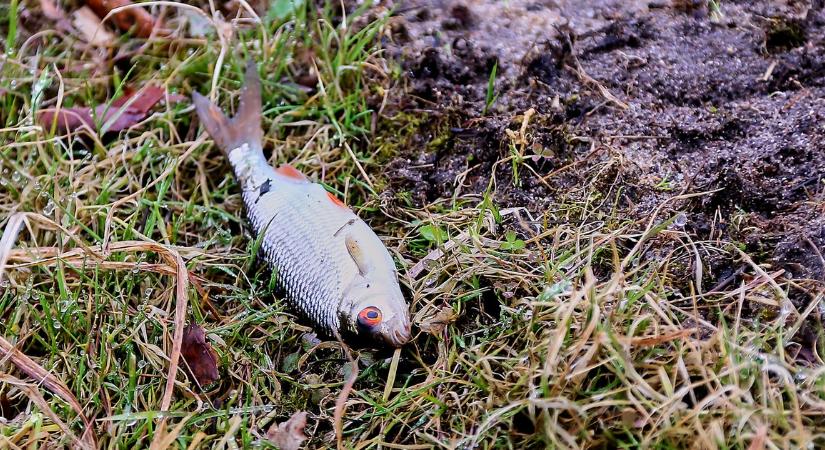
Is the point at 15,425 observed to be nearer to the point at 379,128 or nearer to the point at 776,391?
the point at 379,128

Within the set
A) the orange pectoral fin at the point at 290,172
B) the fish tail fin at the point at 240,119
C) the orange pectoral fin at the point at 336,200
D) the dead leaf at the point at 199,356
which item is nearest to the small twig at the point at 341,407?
the dead leaf at the point at 199,356

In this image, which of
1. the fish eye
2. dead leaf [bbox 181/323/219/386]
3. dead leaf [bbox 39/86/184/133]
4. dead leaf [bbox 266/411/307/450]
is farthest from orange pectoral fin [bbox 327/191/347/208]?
dead leaf [bbox 39/86/184/133]

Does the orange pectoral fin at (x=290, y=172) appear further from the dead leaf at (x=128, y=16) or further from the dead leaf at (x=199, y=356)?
the dead leaf at (x=128, y=16)

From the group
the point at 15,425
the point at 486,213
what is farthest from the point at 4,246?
the point at 486,213

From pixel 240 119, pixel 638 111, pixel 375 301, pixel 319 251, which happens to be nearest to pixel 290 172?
pixel 240 119

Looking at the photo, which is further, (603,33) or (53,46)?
(53,46)

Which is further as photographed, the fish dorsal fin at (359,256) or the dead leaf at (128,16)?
the dead leaf at (128,16)

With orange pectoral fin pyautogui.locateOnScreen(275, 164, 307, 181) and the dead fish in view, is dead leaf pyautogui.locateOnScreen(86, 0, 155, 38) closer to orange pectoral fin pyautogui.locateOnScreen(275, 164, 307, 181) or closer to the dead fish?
the dead fish
